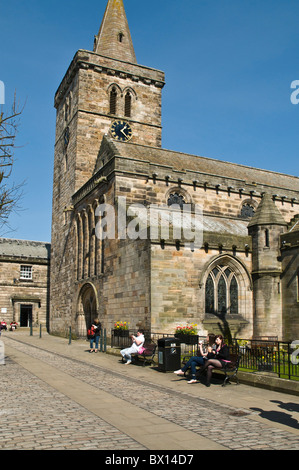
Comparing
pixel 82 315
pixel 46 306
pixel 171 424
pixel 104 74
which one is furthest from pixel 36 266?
pixel 171 424

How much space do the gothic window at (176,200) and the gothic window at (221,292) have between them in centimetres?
664

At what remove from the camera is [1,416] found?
775cm

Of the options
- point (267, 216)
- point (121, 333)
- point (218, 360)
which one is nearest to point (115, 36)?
point (267, 216)

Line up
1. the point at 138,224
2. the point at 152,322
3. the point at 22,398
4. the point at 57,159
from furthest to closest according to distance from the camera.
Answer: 1. the point at 57,159
2. the point at 138,224
3. the point at 152,322
4. the point at 22,398

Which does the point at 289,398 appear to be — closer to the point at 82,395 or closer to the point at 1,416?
the point at 82,395

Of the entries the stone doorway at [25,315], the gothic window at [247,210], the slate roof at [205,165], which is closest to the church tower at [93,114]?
the slate roof at [205,165]

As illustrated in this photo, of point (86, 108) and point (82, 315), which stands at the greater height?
point (86, 108)

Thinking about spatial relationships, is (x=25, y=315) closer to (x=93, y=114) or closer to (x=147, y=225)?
(x=93, y=114)

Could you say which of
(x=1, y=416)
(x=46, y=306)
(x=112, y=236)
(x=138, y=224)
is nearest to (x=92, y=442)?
(x=1, y=416)

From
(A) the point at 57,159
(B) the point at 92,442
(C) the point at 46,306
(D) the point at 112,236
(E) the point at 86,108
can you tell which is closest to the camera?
(B) the point at 92,442

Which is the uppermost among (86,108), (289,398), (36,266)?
(86,108)

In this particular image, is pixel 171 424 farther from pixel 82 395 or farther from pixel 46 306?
pixel 46 306

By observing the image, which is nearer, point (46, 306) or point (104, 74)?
point (104, 74)

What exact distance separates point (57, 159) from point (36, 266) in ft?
38.5
